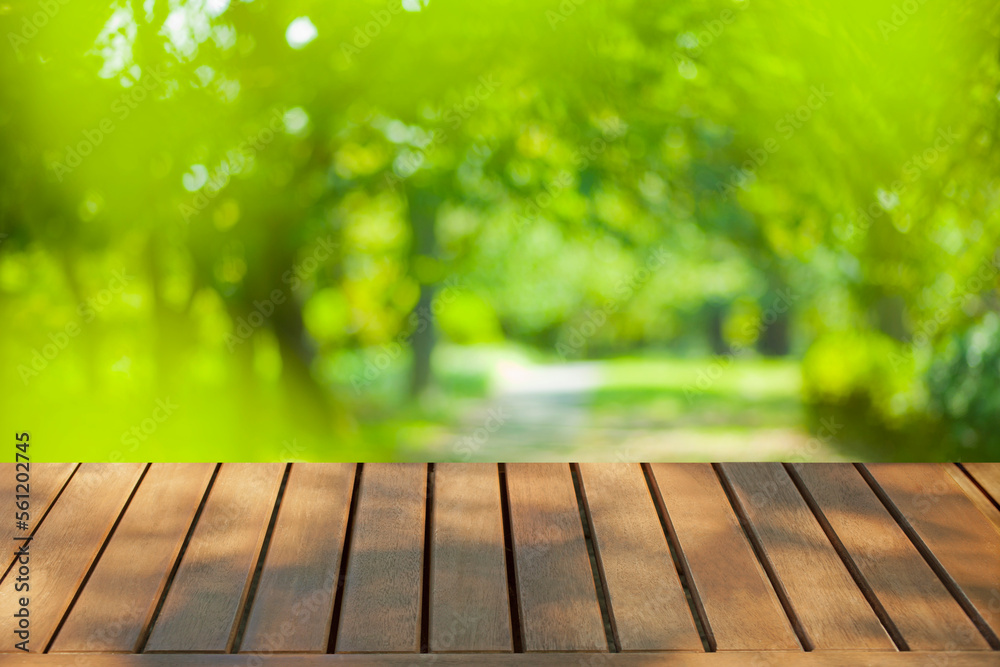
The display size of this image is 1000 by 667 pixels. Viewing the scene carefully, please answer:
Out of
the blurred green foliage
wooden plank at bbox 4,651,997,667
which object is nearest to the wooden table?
wooden plank at bbox 4,651,997,667

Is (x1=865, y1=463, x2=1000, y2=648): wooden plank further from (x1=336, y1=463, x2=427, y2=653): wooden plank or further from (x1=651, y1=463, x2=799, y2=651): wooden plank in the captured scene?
(x1=336, y1=463, x2=427, y2=653): wooden plank

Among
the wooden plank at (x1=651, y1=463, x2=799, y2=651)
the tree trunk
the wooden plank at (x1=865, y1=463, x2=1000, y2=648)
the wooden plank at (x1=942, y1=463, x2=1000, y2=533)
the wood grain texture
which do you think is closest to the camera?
the wooden plank at (x1=651, y1=463, x2=799, y2=651)

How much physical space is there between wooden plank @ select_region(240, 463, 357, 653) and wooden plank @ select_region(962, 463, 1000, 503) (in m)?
1.58

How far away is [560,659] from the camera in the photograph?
140cm

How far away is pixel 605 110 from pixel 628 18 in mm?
232

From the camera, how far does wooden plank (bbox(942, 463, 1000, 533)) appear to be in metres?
1.96

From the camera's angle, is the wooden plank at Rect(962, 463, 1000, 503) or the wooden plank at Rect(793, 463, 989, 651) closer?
the wooden plank at Rect(793, 463, 989, 651)

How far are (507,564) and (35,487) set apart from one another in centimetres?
121

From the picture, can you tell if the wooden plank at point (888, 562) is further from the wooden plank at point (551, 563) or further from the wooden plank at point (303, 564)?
the wooden plank at point (303, 564)

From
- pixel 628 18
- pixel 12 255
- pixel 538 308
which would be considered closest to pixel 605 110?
pixel 628 18

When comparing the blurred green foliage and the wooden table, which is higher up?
the blurred green foliage

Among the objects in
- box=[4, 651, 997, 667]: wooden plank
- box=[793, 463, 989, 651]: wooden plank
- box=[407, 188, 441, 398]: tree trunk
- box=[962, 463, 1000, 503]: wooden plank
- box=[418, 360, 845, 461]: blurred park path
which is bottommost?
box=[4, 651, 997, 667]: wooden plank

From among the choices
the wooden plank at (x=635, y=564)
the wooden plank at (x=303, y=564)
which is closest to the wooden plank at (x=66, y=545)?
the wooden plank at (x=303, y=564)

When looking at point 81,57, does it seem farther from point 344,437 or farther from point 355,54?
point 344,437
